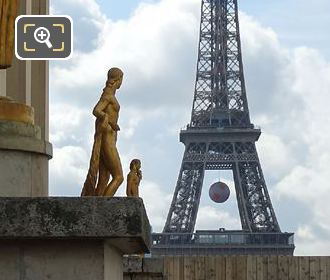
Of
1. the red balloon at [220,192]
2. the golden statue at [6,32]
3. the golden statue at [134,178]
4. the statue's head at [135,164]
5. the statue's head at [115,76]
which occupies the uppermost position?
the red balloon at [220,192]

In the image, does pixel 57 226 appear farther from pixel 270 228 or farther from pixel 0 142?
pixel 270 228

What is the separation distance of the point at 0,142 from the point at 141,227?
1.17 m

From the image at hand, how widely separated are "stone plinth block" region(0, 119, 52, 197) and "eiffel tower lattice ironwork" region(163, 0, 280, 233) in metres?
93.3

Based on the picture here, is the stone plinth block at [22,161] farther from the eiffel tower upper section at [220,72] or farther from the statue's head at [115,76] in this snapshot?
the eiffel tower upper section at [220,72]

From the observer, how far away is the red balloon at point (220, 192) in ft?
360

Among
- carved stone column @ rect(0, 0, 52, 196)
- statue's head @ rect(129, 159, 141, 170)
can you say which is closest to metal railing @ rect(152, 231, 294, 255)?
statue's head @ rect(129, 159, 141, 170)

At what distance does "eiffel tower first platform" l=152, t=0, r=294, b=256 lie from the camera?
10200 centimetres

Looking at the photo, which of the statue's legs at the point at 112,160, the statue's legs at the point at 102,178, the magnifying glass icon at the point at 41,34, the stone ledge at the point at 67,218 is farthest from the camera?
the statue's legs at the point at 102,178

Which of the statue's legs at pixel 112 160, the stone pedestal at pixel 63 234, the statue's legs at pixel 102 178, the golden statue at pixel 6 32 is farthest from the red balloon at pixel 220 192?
the stone pedestal at pixel 63 234

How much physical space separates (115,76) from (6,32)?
6.95 feet

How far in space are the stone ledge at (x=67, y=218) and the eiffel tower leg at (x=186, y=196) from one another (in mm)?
94277

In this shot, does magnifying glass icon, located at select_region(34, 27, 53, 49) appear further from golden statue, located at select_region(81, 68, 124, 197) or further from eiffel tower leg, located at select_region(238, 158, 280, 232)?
eiffel tower leg, located at select_region(238, 158, 280, 232)

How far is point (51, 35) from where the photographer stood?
25.4 ft

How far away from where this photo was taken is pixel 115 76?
899 cm
